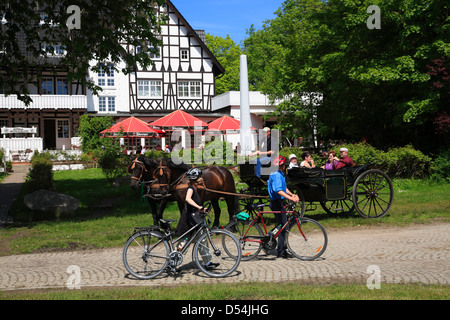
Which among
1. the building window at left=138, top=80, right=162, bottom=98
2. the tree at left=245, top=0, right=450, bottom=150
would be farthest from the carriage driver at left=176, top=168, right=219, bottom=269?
the building window at left=138, top=80, right=162, bottom=98

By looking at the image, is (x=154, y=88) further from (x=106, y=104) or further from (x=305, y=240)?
(x=305, y=240)

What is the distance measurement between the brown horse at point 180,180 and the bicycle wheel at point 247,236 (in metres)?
1.70

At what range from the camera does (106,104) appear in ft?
158

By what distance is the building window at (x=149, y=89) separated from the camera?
48.3 metres

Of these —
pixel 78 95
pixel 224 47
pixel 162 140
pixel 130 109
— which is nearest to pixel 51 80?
Answer: pixel 78 95

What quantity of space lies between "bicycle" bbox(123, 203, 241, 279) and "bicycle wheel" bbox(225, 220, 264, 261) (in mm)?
855

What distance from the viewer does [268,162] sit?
12344mm

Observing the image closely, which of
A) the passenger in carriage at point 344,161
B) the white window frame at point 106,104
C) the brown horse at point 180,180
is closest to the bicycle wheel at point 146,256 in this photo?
the brown horse at point 180,180

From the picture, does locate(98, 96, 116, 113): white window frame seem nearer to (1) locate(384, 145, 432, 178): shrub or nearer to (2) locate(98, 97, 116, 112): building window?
(2) locate(98, 97, 116, 112): building window

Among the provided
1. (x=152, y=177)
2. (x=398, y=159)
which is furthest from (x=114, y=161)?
(x=398, y=159)

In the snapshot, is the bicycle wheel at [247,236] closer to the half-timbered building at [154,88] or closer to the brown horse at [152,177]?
the brown horse at [152,177]

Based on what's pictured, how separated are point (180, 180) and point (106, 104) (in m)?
39.3
